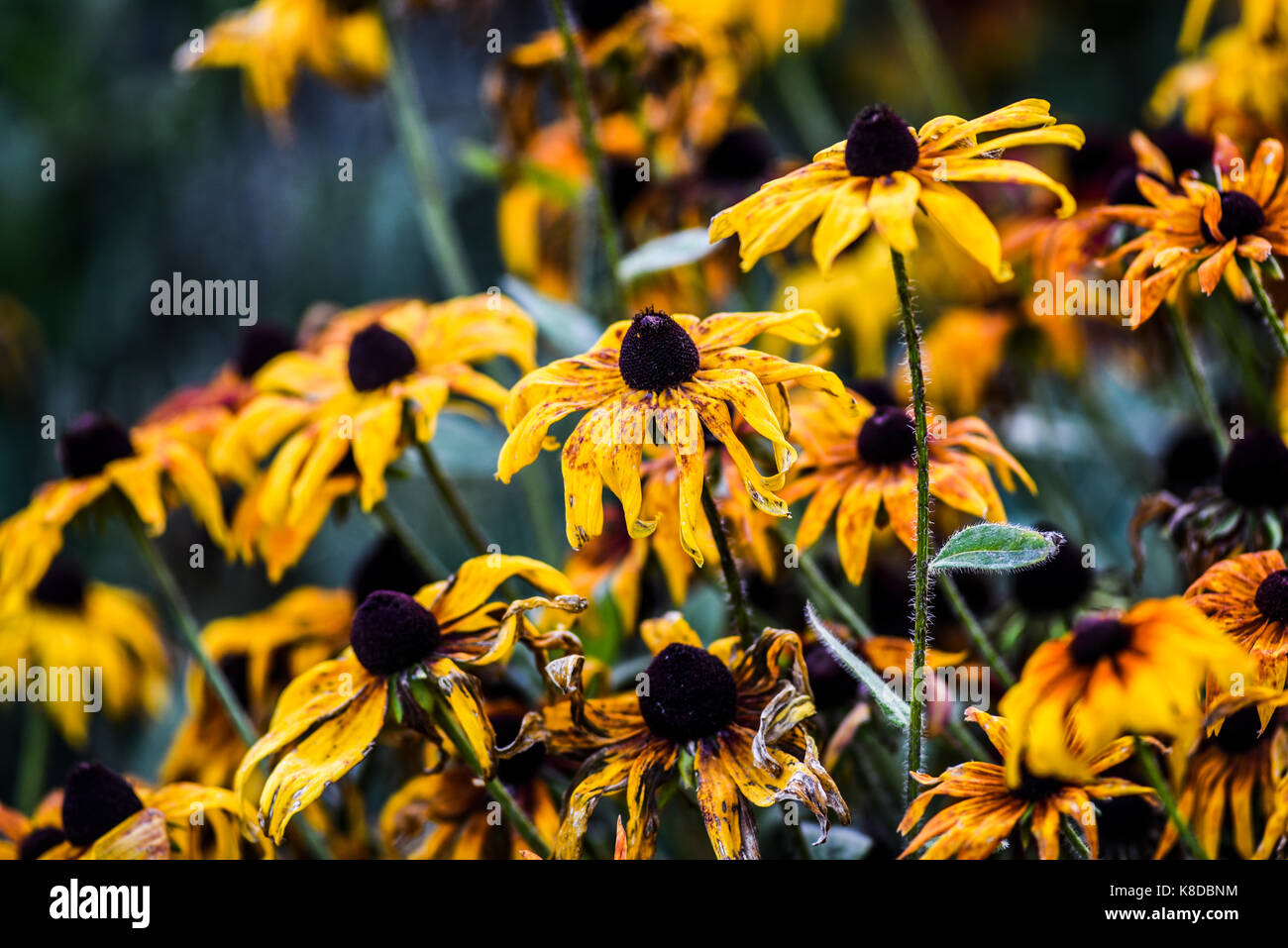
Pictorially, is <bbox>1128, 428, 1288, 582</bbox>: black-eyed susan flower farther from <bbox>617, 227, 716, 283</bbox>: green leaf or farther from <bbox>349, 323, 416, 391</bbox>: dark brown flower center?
<bbox>349, 323, 416, 391</bbox>: dark brown flower center

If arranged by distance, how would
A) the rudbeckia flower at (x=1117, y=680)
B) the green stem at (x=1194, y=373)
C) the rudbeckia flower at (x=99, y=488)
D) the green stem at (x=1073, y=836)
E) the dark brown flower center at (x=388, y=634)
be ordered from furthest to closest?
1. the rudbeckia flower at (x=99, y=488)
2. the green stem at (x=1194, y=373)
3. the dark brown flower center at (x=388, y=634)
4. the green stem at (x=1073, y=836)
5. the rudbeckia flower at (x=1117, y=680)

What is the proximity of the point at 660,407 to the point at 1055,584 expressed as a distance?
0.38 meters

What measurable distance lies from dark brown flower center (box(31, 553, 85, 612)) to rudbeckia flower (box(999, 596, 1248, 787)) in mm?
1056

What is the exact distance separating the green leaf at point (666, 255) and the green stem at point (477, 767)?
15.5 inches

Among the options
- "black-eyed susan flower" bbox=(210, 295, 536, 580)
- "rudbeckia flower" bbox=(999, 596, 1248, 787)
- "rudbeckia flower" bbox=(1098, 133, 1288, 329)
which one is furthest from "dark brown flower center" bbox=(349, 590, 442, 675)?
"rudbeckia flower" bbox=(1098, 133, 1288, 329)

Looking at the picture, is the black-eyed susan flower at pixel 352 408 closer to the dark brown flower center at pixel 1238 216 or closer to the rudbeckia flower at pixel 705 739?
the rudbeckia flower at pixel 705 739

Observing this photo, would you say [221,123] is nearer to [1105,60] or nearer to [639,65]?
[639,65]

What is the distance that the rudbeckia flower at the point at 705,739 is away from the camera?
626mm

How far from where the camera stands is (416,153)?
1.23 metres

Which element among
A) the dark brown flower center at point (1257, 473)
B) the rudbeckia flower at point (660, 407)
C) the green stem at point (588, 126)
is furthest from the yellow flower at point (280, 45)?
the dark brown flower center at point (1257, 473)

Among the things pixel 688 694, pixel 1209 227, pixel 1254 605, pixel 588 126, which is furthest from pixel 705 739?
pixel 588 126

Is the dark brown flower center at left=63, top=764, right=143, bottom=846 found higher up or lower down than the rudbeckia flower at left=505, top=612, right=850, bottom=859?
lower down

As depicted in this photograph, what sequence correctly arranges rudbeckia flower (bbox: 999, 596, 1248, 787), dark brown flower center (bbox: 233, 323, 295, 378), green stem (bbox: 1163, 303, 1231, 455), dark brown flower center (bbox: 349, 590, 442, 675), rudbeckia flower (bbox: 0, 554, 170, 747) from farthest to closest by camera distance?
rudbeckia flower (bbox: 0, 554, 170, 747) → dark brown flower center (bbox: 233, 323, 295, 378) → green stem (bbox: 1163, 303, 1231, 455) → dark brown flower center (bbox: 349, 590, 442, 675) → rudbeckia flower (bbox: 999, 596, 1248, 787)

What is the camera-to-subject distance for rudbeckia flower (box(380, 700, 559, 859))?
782mm
